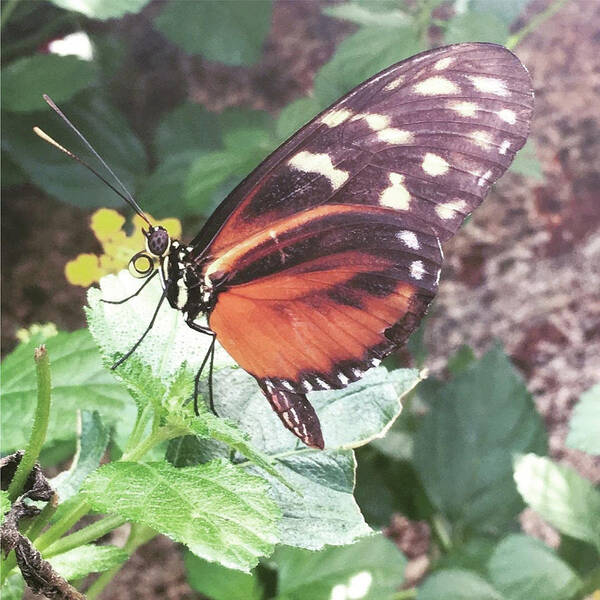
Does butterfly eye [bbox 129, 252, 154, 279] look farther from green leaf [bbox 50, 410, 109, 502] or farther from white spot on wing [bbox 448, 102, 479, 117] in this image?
white spot on wing [bbox 448, 102, 479, 117]

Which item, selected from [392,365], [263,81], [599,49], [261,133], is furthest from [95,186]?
[599,49]

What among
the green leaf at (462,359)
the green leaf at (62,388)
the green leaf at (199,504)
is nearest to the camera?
the green leaf at (199,504)

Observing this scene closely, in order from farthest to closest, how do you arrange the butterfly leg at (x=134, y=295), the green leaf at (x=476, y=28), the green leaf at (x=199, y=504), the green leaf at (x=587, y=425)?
1. the green leaf at (x=476, y=28)
2. the green leaf at (x=587, y=425)
3. the butterfly leg at (x=134, y=295)
4. the green leaf at (x=199, y=504)

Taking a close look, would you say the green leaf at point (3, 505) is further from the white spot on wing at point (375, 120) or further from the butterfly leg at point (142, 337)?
the white spot on wing at point (375, 120)

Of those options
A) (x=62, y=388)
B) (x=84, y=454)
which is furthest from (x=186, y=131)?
(x=84, y=454)

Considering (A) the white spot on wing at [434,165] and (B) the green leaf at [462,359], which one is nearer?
(A) the white spot on wing at [434,165]

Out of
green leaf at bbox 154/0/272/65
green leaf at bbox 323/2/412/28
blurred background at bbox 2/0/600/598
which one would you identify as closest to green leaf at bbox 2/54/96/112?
blurred background at bbox 2/0/600/598

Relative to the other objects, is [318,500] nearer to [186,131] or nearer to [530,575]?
[530,575]

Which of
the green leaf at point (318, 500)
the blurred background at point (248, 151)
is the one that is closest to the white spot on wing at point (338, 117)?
the green leaf at point (318, 500)
